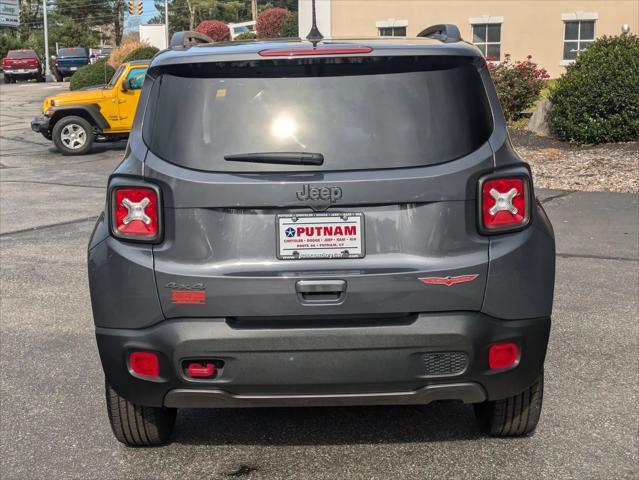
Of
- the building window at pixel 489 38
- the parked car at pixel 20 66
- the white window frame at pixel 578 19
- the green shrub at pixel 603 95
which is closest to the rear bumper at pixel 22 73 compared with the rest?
the parked car at pixel 20 66

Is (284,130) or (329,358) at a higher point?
(284,130)

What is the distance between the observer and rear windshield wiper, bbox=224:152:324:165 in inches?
140

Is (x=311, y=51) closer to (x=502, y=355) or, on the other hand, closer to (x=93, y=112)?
(x=502, y=355)

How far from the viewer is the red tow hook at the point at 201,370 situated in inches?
143

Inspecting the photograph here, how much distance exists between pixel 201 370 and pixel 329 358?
20.2 inches

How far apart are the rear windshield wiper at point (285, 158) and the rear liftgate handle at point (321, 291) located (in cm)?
46

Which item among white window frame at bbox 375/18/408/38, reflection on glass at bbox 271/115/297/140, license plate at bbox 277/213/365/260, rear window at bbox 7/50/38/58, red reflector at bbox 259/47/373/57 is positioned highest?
white window frame at bbox 375/18/408/38

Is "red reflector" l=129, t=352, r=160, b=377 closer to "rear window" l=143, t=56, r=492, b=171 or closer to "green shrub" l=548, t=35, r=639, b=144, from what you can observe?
"rear window" l=143, t=56, r=492, b=171

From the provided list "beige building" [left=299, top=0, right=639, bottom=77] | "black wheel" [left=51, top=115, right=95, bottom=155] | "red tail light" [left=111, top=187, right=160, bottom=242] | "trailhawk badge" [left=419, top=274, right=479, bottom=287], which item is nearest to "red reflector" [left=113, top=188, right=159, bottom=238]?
→ "red tail light" [left=111, top=187, right=160, bottom=242]

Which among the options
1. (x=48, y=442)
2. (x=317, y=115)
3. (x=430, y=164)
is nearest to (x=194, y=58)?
(x=317, y=115)

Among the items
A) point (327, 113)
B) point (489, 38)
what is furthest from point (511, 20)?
point (327, 113)

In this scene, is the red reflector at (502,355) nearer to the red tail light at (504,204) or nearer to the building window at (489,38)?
the red tail light at (504,204)

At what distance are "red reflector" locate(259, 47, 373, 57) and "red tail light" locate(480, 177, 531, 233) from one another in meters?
0.73

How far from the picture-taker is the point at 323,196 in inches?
140
